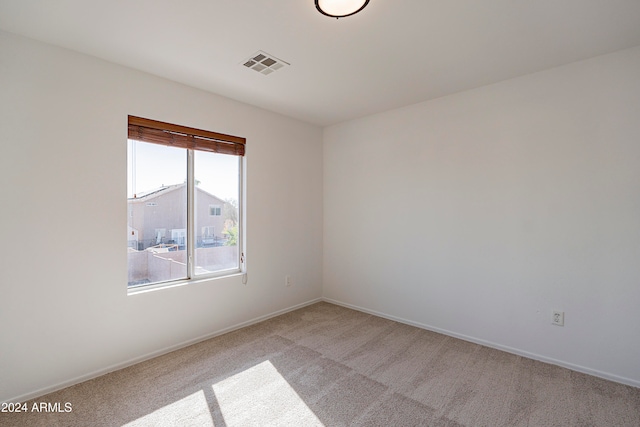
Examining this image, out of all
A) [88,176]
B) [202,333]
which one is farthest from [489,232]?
[88,176]

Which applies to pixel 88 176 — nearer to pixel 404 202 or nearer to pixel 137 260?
pixel 137 260

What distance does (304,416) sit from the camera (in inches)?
76.7

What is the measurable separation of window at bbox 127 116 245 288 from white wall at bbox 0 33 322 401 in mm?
151

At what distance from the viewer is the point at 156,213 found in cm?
286

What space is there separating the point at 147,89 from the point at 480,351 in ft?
13.2

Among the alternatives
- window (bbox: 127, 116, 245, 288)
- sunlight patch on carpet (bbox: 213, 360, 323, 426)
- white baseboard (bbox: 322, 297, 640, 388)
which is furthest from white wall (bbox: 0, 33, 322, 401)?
white baseboard (bbox: 322, 297, 640, 388)

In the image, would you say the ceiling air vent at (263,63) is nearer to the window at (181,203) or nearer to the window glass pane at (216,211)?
the window at (181,203)

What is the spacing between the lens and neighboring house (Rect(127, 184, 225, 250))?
2732 mm

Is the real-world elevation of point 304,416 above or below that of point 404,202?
below

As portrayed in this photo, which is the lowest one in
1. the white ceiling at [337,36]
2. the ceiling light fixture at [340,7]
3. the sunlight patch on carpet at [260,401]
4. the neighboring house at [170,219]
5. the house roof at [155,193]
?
the sunlight patch on carpet at [260,401]

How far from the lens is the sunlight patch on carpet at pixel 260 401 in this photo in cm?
191

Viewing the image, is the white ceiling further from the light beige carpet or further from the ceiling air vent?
the light beige carpet

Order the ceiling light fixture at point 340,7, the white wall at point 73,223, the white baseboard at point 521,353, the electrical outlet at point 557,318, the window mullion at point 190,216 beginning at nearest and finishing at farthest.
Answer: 1. the ceiling light fixture at point 340,7
2. the white wall at point 73,223
3. the white baseboard at point 521,353
4. the electrical outlet at point 557,318
5. the window mullion at point 190,216

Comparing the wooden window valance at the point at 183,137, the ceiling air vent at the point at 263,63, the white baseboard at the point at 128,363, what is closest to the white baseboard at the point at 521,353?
the white baseboard at the point at 128,363
